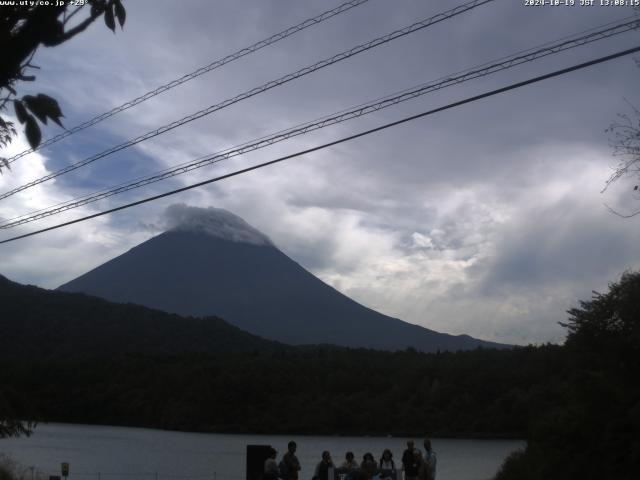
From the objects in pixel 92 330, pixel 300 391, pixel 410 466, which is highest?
pixel 92 330

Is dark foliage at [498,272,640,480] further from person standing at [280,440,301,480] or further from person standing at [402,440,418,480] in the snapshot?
person standing at [280,440,301,480]

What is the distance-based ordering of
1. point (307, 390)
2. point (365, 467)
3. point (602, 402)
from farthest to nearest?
point (307, 390) → point (602, 402) → point (365, 467)

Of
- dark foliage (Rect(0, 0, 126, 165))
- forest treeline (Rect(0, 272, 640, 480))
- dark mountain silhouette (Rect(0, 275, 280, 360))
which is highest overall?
dark mountain silhouette (Rect(0, 275, 280, 360))

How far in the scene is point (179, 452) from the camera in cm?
5950

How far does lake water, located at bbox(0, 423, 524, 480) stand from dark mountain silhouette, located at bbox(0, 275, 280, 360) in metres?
17.5

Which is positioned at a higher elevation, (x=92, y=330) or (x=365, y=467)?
(x=92, y=330)

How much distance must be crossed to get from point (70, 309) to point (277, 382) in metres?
44.6

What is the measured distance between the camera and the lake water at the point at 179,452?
4216cm

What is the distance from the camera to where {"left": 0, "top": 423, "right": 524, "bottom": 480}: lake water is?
4216cm

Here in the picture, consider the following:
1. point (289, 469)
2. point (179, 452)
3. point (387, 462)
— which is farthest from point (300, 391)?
point (289, 469)

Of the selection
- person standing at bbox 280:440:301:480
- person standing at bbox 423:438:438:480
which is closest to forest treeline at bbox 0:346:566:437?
person standing at bbox 423:438:438:480

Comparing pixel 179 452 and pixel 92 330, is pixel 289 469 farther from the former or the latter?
pixel 92 330

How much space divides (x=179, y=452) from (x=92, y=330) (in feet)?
187

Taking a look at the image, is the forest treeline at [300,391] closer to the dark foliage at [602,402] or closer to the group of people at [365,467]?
the dark foliage at [602,402]
